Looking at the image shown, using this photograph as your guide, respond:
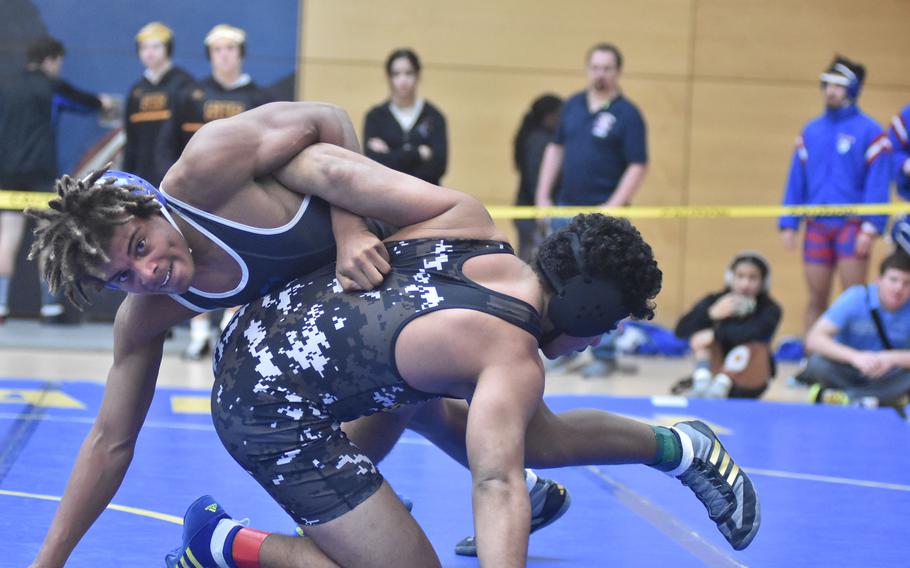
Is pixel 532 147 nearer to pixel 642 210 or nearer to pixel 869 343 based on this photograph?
pixel 642 210

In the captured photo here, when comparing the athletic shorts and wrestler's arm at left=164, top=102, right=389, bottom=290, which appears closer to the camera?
wrestler's arm at left=164, top=102, right=389, bottom=290

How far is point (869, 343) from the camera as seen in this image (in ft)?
19.3

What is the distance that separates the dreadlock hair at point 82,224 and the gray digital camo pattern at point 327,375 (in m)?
0.39

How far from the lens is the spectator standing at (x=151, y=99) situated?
23.7 ft

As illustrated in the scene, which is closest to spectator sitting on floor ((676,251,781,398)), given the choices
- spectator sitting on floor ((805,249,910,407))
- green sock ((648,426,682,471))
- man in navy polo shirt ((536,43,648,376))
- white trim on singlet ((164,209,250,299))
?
spectator sitting on floor ((805,249,910,407))

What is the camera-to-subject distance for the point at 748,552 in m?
3.29

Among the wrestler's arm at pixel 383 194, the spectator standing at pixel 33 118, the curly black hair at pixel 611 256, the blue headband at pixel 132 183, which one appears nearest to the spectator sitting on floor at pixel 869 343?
the curly black hair at pixel 611 256

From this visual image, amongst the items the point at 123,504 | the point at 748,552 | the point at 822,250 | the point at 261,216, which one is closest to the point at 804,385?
the point at 822,250

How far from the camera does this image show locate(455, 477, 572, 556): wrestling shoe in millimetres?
3166

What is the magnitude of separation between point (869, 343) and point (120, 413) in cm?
411

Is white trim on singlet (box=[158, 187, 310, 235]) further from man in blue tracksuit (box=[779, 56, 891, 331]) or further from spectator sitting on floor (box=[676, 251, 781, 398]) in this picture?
man in blue tracksuit (box=[779, 56, 891, 331])

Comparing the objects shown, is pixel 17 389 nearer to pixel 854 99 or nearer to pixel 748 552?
pixel 748 552

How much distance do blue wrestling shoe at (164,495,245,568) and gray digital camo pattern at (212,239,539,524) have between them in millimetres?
222

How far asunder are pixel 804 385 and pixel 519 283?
4807 millimetres
